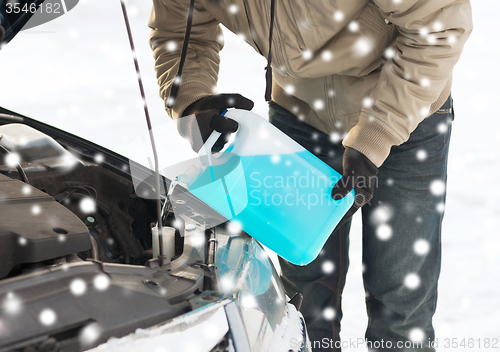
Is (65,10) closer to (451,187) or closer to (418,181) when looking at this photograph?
(418,181)

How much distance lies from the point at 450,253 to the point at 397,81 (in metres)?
1.21

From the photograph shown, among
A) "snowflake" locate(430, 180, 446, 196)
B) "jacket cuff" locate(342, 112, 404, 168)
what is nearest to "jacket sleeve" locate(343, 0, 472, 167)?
"jacket cuff" locate(342, 112, 404, 168)

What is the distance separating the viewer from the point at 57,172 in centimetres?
107

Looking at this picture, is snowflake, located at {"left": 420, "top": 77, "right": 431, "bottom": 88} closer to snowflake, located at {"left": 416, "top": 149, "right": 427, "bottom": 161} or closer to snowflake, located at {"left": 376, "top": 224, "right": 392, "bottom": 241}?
snowflake, located at {"left": 416, "top": 149, "right": 427, "bottom": 161}

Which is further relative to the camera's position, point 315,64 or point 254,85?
point 254,85

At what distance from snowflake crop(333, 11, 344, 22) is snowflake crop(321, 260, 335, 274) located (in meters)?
0.69

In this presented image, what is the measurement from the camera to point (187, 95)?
109 cm

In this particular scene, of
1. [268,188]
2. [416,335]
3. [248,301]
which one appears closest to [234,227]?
[268,188]

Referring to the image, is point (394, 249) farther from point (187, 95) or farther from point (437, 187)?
point (187, 95)

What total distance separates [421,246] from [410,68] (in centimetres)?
51

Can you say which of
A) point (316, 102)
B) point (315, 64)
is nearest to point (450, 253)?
point (316, 102)

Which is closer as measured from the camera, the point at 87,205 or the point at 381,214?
the point at 87,205

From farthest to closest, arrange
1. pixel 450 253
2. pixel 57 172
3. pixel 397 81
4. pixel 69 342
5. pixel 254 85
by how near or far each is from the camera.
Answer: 1. pixel 254 85
2. pixel 450 253
3. pixel 57 172
4. pixel 397 81
5. pixel 69 342

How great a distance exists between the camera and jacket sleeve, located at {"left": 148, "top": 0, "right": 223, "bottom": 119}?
1.11m
